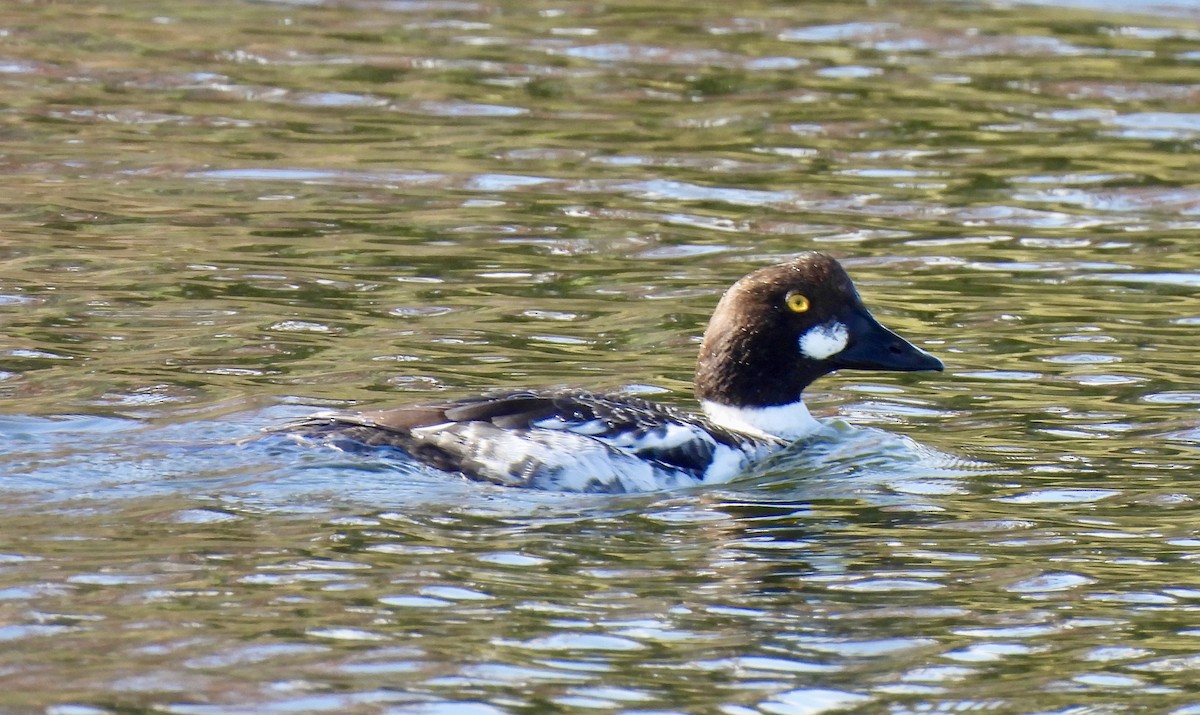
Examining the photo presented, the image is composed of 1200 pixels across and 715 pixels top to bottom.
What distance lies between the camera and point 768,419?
9914 mm

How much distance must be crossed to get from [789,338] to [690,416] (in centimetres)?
68

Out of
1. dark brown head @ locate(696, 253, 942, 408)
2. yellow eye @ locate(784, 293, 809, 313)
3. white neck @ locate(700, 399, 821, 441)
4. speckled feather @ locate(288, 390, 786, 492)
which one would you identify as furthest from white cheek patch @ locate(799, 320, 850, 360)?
speckled feather @ locate(288, 390, 786, 492)

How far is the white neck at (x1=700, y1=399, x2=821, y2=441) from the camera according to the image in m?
9.88

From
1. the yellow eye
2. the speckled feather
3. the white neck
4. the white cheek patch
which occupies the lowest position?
the white neck

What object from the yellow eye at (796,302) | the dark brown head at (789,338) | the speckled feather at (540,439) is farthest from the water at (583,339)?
the yellow eye at (796,302)

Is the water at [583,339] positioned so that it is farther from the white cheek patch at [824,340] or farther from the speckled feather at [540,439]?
the white cheek patch at [824,340]

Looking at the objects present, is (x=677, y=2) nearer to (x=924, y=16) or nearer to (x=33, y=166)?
(x=924, y=16)

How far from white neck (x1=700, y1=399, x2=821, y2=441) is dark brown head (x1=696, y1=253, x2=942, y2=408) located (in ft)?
0.09

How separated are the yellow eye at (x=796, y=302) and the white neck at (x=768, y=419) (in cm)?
46

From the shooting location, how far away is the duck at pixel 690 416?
8.80 metres

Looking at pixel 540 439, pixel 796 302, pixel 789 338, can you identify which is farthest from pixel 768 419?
pixel 540 439

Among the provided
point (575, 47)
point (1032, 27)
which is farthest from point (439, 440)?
point (1032, 27)

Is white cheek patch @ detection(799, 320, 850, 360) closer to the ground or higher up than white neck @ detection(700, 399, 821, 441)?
higher up

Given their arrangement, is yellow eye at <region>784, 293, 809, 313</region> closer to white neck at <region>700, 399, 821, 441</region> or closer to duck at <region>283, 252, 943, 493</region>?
duck at <region>283, 252, 943, 493</region>
